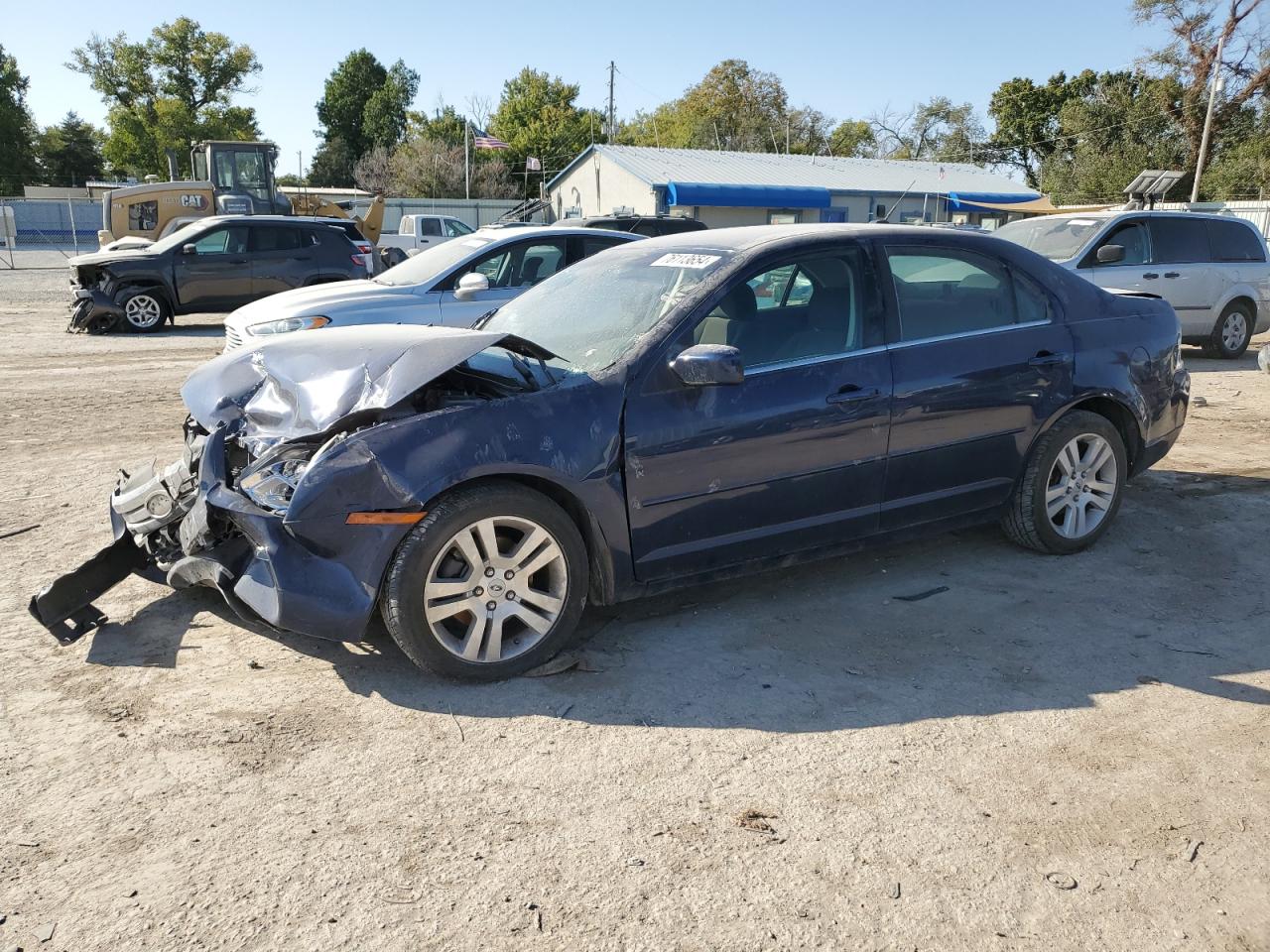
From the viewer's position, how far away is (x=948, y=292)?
479 cm

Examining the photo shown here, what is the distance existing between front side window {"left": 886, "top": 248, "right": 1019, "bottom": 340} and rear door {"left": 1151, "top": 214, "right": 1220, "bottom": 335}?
804 centimetres

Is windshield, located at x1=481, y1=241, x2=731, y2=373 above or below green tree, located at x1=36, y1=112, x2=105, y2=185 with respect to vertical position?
below

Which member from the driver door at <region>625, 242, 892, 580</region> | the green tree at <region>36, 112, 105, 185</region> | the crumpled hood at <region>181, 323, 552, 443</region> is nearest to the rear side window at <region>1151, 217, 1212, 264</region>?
the driver door at <region>625, 242, 892, 580</region>

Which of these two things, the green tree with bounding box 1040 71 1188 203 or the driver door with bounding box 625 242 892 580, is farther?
the green tree with bounding box 1040 71 1188 203

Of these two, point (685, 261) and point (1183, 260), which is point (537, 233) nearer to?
point (685, 261)

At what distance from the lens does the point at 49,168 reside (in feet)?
262

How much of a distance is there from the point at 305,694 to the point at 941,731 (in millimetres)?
2292

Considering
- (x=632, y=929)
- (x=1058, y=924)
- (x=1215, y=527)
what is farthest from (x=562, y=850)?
(x=1215, y=527)

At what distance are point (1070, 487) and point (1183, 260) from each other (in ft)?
27.5

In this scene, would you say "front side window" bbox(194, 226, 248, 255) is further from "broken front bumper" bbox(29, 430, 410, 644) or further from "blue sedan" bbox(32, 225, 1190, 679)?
"broken front bumper" bbox(29, 430, 410, 644)

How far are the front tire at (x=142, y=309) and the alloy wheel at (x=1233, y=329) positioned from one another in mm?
14764

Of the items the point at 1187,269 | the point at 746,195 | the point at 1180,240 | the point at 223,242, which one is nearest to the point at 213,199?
the point at 223,242

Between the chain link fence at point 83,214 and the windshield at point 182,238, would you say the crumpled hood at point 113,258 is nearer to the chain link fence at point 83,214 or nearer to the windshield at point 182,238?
the windshield at point 182,238

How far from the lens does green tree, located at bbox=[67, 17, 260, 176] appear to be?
7412cm
